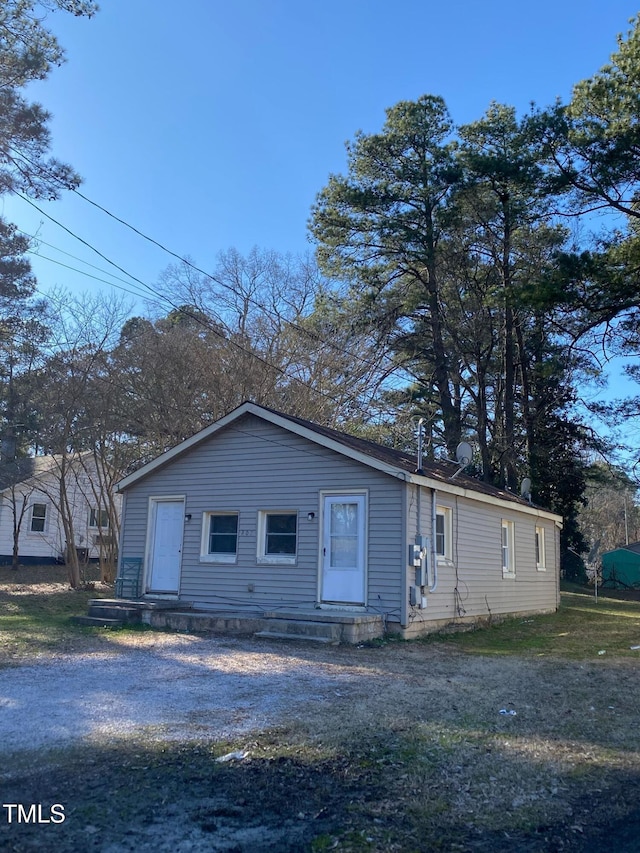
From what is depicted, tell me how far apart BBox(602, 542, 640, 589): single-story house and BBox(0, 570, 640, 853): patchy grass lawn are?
28730 millimetres

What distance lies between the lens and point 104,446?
20.8 meters

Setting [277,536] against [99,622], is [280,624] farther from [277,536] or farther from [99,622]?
[99,622]

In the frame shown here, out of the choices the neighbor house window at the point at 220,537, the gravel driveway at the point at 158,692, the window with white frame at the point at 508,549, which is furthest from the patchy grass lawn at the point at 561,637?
the neighbor house window at the point at 220,537

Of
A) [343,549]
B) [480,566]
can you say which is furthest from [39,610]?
[480,566]

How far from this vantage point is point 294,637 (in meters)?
11.1

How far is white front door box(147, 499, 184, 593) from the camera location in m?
14.4

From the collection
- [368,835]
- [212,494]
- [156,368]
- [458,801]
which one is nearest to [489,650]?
[212,494]

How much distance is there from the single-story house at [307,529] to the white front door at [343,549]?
0.02 meters

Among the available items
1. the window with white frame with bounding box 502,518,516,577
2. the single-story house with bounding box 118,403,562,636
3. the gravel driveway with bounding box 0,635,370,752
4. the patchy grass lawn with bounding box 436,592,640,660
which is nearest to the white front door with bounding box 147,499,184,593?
the single-story house with bounding box 118,403,562,636

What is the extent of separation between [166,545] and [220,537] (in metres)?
1.41

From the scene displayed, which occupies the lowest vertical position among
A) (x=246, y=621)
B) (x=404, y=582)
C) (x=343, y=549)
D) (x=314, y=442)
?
(x=246, y=621)

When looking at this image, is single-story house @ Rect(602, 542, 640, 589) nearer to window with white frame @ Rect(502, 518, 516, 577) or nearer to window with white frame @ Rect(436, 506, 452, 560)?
window with white frame @ Rect(502, 518, 516, 577)

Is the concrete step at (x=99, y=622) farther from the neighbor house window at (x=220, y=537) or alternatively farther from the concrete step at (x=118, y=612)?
the neighbor house window at (x=220, y=537)

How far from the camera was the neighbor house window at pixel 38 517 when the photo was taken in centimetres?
2831
